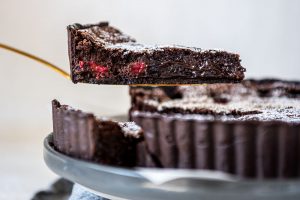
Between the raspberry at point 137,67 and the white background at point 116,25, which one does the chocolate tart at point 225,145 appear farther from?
the white background at point 116,25

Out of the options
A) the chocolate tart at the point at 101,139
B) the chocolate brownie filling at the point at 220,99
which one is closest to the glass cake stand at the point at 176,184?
the chocolate tart at the point at 101,139

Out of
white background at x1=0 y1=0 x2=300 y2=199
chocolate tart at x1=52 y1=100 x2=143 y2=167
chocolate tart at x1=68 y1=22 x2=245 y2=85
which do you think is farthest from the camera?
white background at x1=0 y1=0 x2=300 y2=199

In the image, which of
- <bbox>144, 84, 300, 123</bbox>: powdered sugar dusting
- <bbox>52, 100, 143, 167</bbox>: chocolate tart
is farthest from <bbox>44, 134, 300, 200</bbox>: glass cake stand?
<bbox>144, 84, 300, 123</bbox>: powdered sugar dusting

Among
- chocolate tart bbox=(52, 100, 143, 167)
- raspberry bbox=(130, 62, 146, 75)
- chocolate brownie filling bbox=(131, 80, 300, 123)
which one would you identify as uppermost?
raspberry bbox=(130, 62, 146, 75)

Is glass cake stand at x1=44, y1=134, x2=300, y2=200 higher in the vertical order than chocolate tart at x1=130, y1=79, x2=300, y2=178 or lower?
lower

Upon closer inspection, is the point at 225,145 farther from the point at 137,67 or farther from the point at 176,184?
the point at 137,67

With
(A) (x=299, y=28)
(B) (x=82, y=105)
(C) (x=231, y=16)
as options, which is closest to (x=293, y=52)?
(A) (x=299, y=28)

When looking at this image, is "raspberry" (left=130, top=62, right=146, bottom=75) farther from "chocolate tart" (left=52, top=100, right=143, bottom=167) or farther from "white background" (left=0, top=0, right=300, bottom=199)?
"white background" (left=0, top=0, right=300, bottom=199)
